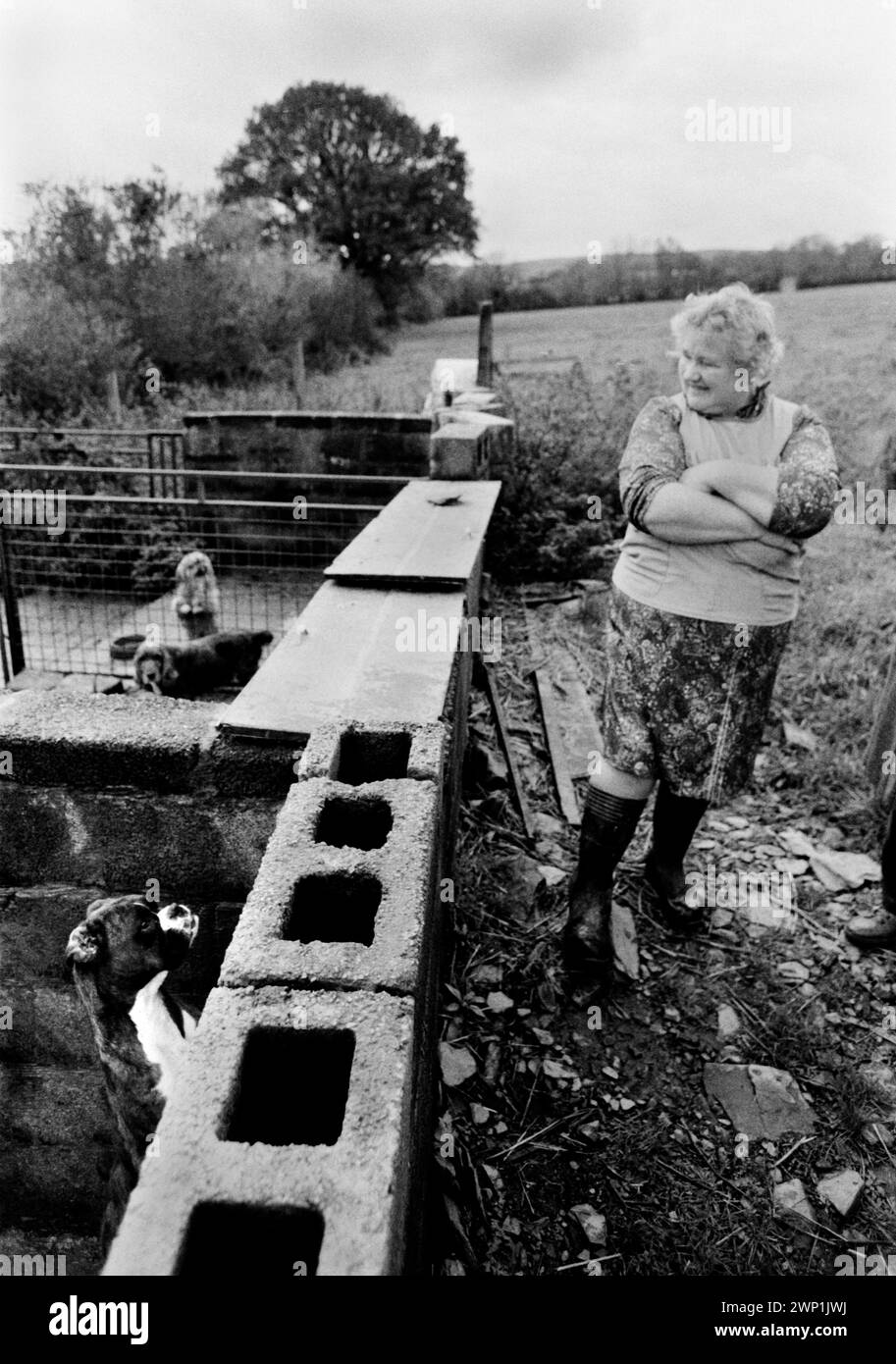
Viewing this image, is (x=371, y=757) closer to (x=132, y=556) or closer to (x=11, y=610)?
(x=11, y=610)

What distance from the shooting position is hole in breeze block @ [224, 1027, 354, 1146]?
5.64 feet

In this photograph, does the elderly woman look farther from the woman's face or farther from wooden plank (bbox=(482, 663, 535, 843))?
wooden plank (bbox=(482, 663, 535, 843))

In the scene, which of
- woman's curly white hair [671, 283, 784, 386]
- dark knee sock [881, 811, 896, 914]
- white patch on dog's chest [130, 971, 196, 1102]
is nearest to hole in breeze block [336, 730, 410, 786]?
white patch on dog's chest [130, 971, 196, 1102]

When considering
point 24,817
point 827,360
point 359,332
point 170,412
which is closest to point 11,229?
point 170,412

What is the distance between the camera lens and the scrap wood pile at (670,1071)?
2.70 m

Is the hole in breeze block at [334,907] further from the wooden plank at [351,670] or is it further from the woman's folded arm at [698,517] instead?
the woman's folded arm at [698,517]

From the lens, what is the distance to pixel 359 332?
27.8 meters

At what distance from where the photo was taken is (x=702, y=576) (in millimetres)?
3215

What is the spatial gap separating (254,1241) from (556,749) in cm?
415

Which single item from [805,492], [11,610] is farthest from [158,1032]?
[11,610]

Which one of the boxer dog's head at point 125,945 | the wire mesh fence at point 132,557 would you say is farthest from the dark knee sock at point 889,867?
the wire mesh fence at point 132,557

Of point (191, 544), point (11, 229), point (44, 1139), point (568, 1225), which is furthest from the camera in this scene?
point (11, 229)

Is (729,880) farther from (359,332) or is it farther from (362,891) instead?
(359,332)
